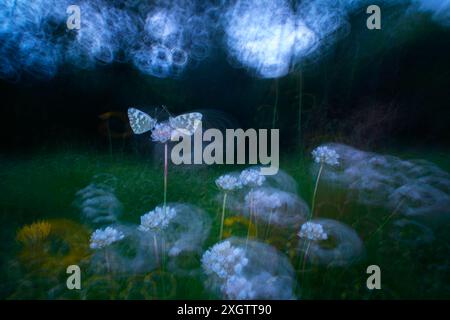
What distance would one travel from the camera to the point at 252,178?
8.54ft

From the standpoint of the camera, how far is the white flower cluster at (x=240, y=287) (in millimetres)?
2455

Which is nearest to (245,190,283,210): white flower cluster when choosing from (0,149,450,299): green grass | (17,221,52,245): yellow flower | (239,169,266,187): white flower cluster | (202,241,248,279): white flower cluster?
(239,169,266,187): white flower cluster

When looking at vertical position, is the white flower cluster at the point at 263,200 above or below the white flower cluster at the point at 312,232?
above

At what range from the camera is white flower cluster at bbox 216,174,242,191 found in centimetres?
260

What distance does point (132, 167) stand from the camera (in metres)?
2.60

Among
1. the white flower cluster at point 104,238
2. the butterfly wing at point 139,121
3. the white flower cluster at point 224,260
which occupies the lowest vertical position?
the white flower cluster at point 224,260

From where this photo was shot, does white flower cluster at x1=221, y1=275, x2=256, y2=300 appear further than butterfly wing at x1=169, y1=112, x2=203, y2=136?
No

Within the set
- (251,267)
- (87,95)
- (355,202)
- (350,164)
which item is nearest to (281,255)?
(251,267)

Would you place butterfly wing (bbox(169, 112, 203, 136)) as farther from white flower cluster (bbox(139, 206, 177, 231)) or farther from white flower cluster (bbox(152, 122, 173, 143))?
white flower cluster (bbox(139, 206, 177, 231))

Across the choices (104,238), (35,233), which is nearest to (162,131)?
(104,238)

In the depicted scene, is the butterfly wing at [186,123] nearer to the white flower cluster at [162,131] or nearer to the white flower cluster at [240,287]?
the white flower cluster at [162,131]

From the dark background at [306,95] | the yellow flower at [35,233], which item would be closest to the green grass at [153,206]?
the yellow flower at [35,233]

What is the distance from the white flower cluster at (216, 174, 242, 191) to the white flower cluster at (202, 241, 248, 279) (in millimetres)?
371

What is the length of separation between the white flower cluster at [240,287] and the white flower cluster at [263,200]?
0.49m
